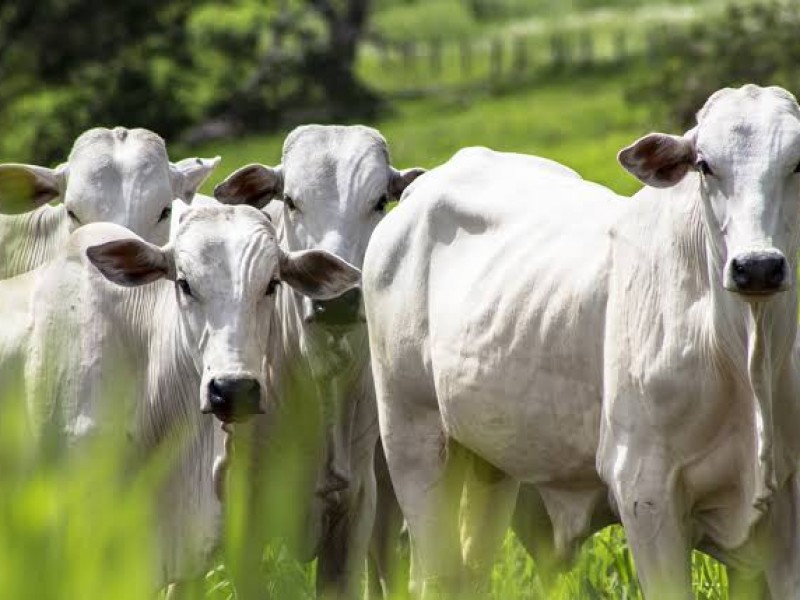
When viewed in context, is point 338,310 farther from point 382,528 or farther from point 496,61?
point 496,61

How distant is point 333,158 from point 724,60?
63.1 feet

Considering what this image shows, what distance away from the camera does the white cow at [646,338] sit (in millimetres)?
6039

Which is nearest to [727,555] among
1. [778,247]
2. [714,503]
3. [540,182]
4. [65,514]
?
[714,503]

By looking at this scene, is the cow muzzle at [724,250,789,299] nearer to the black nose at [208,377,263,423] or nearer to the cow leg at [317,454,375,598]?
the black nose at [208,377,263,423]

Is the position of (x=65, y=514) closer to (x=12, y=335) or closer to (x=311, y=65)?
(x=12, y=335)

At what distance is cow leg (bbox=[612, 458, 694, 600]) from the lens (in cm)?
616

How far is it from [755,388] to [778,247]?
0.42 m

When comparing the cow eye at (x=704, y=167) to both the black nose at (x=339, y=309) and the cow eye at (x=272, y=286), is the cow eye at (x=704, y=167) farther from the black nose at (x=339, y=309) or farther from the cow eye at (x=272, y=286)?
the black nose at (x=339, y=309)

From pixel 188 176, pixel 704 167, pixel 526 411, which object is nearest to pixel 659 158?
pixel 704 167

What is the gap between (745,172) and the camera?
5.98 metres

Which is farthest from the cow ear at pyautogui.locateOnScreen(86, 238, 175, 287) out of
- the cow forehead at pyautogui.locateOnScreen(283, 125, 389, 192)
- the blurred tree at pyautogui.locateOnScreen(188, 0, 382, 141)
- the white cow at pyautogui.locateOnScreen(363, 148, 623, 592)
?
the blurred tree at pyautogui.locateOnScreen(188, 0, 382, 141)

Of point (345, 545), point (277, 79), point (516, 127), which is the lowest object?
point (516, 127)

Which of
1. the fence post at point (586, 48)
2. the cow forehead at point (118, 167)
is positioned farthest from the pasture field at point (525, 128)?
the cow forehead at point (118, 167)

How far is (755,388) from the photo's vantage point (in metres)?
6.05
